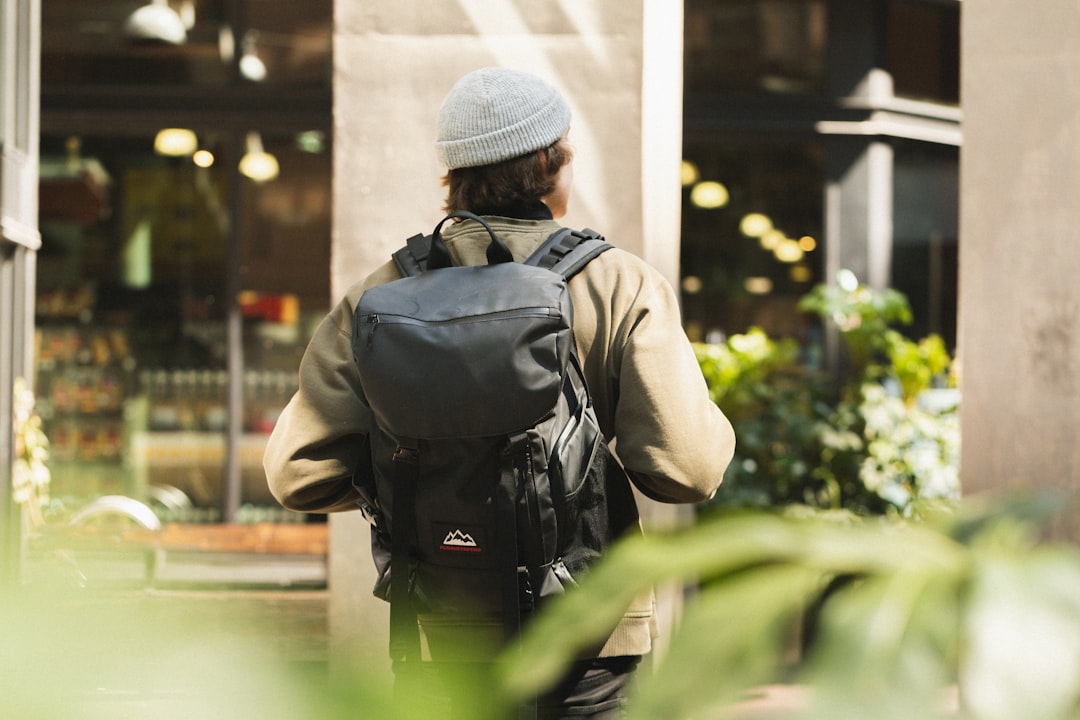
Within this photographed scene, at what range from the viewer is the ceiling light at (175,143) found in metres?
8.34

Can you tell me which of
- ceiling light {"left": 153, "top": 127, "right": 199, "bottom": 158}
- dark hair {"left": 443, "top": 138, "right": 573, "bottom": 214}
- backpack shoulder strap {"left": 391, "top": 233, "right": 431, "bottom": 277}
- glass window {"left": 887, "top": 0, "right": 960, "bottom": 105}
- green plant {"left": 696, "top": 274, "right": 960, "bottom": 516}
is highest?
glass window {"left": 887, "top": 0, "right": 960, "bottom": 105}

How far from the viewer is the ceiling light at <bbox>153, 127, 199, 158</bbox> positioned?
27.3ft

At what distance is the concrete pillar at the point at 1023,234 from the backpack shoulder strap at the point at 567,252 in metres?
2.20

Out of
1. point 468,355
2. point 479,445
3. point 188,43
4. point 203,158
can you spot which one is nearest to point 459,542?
point 479,445

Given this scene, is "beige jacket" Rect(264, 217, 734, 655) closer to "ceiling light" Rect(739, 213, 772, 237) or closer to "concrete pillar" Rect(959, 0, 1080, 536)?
"concrete pillar" Rect(959, 0, 1080, 536)

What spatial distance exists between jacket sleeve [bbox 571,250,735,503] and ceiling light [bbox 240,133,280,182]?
Answer: 695 cm

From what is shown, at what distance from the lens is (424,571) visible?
5.57 ft

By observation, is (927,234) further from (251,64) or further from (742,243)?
(251,64)

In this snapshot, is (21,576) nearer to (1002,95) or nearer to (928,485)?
(1002,95)

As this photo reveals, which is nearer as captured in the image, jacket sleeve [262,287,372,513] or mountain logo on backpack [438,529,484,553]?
mountain logo on backpack [438,529,484,553]

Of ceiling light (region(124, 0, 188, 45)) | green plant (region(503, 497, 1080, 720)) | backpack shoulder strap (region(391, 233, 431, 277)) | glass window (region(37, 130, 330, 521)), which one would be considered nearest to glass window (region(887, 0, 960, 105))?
glass window (region(37, 130, 330, 521))

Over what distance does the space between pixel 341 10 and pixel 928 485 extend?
3655mm

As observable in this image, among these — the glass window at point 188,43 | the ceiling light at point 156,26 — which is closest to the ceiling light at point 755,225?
the glass window at point 188,43

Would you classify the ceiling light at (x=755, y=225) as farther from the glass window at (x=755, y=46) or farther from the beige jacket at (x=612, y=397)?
the beige jacket at (x=612, y=397)
